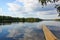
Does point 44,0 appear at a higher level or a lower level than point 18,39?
higher

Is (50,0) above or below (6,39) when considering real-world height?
above

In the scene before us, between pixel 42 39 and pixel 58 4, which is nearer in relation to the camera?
pixel 58 4

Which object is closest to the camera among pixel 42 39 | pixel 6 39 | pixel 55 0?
pixel 55 0

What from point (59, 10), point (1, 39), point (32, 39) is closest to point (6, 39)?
point (1, 39)

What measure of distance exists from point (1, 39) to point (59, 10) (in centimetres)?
416

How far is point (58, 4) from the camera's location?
5.07 metres

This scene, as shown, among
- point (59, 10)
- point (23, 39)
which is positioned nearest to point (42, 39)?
point (23, 39)

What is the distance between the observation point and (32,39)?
7844 mm

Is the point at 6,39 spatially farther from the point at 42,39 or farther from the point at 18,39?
the point at 42,39

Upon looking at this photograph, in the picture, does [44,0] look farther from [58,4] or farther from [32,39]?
[32,39]

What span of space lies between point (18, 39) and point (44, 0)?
3.56m

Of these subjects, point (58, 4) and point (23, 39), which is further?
point (23, 39)

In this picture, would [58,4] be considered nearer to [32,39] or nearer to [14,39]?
[32,39]

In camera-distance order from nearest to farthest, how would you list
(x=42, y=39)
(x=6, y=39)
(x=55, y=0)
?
(x=55, y=0) < (x=42, y=39) < (x=6, y=39)
